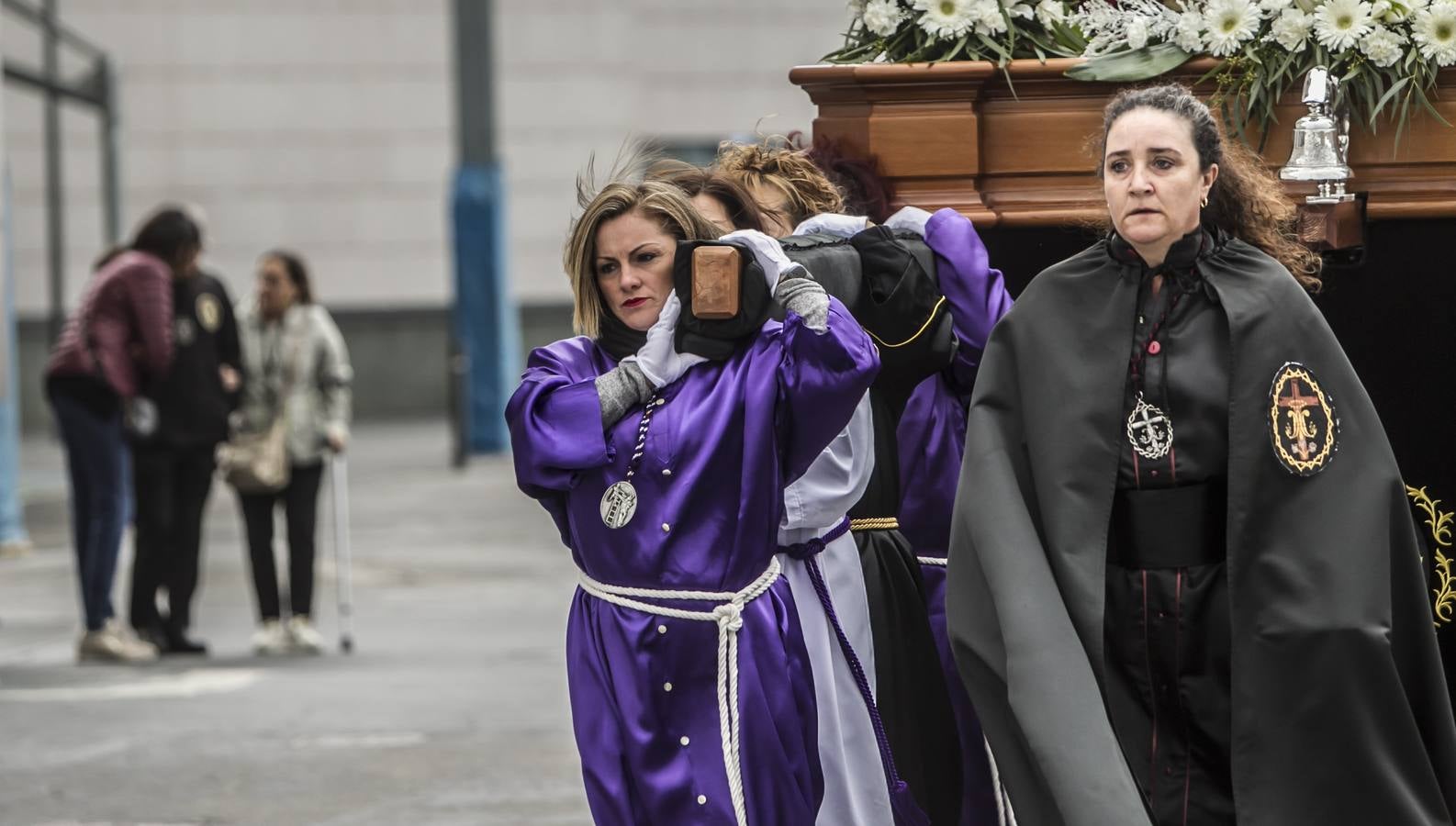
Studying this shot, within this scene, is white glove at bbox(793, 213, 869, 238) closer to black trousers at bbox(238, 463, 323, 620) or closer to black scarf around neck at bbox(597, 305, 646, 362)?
black scarf around neck at bbox(597, 305, 646, 362)

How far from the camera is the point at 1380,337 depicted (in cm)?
501

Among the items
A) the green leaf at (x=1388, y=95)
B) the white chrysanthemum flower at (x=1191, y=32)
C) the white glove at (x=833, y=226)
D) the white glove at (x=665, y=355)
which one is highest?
the white chrysanthemum flower at (x=1191, y=32)

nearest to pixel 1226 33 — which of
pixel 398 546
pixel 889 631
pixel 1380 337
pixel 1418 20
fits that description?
pixel 1418 20

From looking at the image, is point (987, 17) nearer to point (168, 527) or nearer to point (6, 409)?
point (168, 527)

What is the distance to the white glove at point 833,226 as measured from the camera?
481 centimetres

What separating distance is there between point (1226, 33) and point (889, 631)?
1.53 metres

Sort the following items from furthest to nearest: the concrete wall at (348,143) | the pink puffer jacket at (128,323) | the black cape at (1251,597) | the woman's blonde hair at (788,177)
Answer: the concrete wall at (348,143), the pink puffer jacket at (128,323), the woman's blonde hair at (788,177), the black cape at (1251,597)

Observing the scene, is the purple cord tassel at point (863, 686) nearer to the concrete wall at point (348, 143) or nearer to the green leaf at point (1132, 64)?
the green leaf at point (1132, 64)

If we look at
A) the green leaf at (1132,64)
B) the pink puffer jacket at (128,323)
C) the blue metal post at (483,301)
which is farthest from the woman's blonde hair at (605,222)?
the blue metal post at (483,301)

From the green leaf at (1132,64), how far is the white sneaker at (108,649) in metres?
6.23

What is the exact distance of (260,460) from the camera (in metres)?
10.5

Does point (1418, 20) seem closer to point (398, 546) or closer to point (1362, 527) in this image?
point (1362, 527)

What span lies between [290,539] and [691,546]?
21.9ft

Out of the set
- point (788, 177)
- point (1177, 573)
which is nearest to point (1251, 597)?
point (1177, 573)
